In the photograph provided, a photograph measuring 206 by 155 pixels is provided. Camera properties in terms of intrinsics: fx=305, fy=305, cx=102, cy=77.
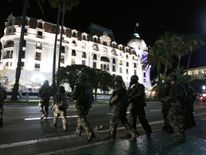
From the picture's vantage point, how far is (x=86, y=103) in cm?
812

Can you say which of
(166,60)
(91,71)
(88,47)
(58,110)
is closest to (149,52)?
(166,60)

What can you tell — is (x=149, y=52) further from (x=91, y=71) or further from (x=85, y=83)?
(x=85, y=83)

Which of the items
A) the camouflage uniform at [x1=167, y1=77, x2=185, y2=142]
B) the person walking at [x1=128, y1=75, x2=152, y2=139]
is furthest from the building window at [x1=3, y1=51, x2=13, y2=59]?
the camouflage uniform at [x1=167, y1=77, x2=185, y2=142]

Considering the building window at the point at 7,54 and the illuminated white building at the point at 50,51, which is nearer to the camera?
the illuminated white building at the point at 50,51

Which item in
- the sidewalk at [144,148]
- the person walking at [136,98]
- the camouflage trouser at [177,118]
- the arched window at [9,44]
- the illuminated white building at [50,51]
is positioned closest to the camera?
the sidewalk at [144,148]

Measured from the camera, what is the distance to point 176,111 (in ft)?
25.4

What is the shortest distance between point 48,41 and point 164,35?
27.6 metres

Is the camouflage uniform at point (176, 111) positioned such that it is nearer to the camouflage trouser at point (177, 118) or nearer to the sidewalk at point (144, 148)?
the camouflage trouser at point (177, 118)

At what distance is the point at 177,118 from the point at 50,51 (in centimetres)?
6625

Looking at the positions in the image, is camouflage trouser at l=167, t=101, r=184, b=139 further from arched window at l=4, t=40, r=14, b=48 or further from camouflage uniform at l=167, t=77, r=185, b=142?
arched window at l=4, t=40, r=14, b=48

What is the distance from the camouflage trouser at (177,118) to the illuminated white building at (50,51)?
54488 mm

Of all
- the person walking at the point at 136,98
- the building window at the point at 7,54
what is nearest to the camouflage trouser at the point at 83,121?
the person walking at the point at 136,98

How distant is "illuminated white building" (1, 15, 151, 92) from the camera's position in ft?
215

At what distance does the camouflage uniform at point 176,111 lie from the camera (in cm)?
768
